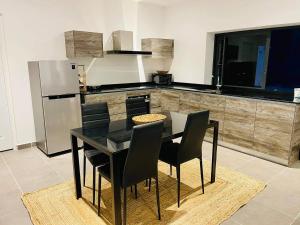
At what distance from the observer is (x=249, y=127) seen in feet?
11.7

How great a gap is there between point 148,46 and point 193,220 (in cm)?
373

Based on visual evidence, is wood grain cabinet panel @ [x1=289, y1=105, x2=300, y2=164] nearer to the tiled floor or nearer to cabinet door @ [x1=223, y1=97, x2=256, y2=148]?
the tiled floor

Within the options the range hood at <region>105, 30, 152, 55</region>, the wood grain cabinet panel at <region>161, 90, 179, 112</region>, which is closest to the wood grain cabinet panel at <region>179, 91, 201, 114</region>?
the wood grain cabinet panel at <region>161, 90, 179, 112</region>

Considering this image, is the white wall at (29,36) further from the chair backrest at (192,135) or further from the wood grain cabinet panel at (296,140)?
the wood grain cabinet panel at (296,140)

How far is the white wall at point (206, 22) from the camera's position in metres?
3.52

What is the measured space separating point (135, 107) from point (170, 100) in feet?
5.69

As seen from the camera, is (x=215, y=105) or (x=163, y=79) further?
(x=163, y=79)

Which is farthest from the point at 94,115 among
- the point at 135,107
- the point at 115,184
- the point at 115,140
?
the point at 115,184

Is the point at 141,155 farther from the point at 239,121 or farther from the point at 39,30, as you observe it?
the point at 39,30

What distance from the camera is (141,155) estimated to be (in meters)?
1.91

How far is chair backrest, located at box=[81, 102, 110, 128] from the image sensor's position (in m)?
2.72

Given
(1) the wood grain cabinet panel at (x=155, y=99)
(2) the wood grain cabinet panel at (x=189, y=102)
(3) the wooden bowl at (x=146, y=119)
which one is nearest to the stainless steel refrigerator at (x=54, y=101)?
(3) the wooden bowl at (x=146, y=119)

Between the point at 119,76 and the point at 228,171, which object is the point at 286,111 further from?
the point at 119,76

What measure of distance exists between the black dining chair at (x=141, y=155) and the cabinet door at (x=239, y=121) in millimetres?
2118
